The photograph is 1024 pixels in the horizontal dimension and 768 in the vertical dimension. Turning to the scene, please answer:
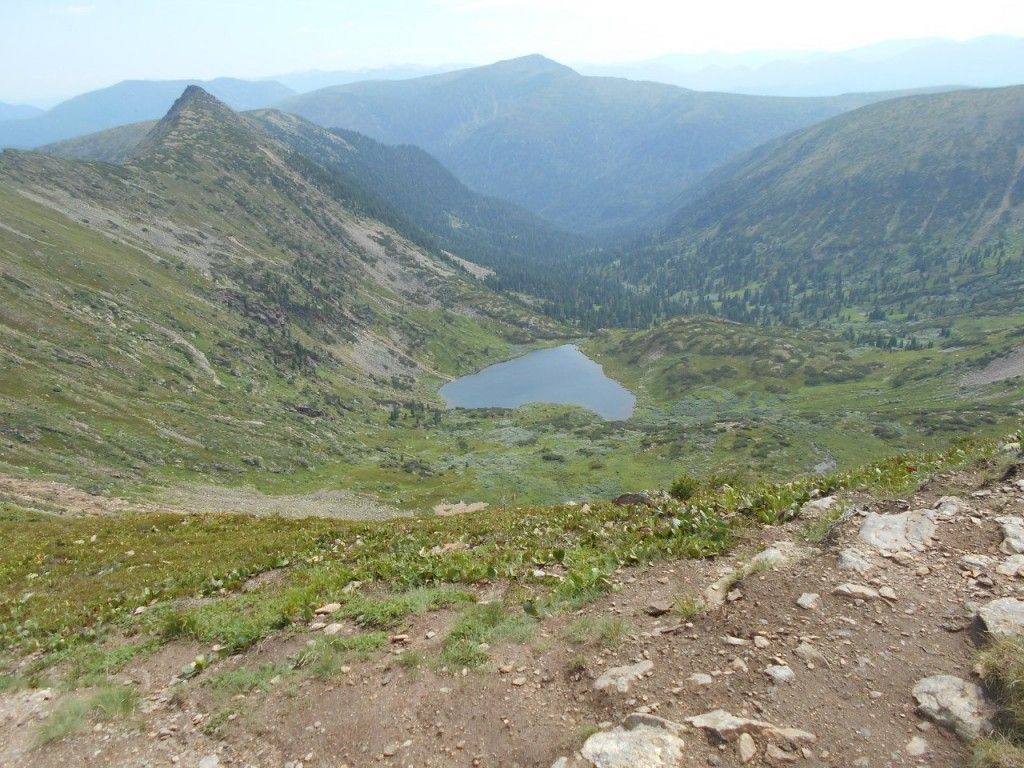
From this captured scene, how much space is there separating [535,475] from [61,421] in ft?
254

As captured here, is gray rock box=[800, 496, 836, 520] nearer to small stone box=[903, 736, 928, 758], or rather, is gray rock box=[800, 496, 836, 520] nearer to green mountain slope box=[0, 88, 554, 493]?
small stone box=[903, 736, 928, 758]

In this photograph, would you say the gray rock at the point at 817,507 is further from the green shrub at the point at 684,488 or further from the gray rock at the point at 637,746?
the gray rock at the point at 637,746

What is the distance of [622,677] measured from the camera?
1073 cm

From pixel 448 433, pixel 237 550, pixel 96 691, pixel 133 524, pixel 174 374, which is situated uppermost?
pixel 96 691

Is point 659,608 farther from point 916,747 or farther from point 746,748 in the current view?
point 916,747

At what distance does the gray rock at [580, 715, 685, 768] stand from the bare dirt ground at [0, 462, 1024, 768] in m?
0.20

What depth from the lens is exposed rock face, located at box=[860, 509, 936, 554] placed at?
1344cm

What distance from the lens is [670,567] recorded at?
14977 mm

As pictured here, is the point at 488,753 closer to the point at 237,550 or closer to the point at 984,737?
the point at 984,737

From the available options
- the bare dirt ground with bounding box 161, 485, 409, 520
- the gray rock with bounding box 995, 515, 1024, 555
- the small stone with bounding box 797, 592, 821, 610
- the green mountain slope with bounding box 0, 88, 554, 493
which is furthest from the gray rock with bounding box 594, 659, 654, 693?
the green mountain slope with bounding box 0, 88, 554, 493

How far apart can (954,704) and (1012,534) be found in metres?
6.66

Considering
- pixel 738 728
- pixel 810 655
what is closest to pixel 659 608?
pixel 810 655

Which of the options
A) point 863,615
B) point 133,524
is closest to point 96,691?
point 863,615

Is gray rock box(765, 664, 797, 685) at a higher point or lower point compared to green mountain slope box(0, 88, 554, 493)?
higher
